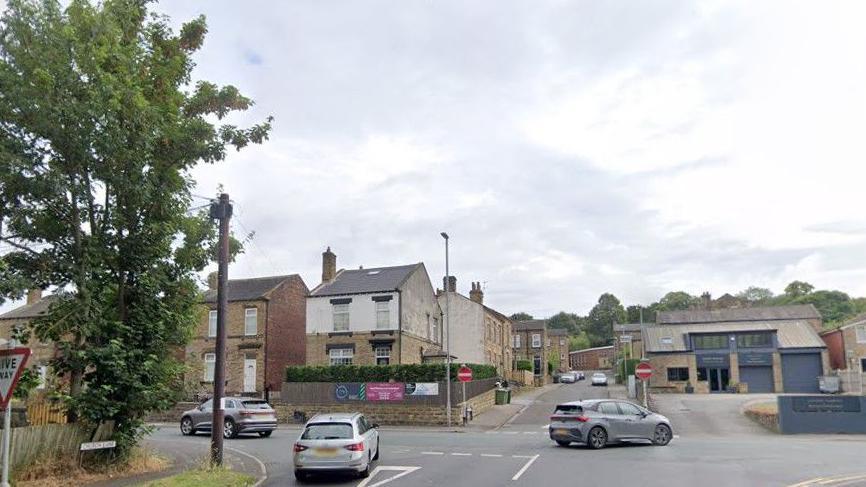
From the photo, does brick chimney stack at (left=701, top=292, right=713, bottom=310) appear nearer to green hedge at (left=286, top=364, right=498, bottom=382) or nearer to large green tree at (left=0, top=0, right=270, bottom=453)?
green hedge at (left=286, top=364, right=498, bottom=382)

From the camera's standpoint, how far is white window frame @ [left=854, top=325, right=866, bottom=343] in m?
56.2

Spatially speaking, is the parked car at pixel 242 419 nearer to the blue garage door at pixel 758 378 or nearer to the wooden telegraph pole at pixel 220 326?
the wooden telegraph pole at pixel 220 326

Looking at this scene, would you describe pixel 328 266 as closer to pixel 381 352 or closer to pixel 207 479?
pixel 381 352

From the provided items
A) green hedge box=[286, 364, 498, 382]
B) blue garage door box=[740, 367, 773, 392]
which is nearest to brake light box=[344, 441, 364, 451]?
green hedge box=[286, 364, 498, 382]

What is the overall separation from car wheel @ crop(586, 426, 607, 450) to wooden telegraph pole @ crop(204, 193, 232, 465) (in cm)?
1066

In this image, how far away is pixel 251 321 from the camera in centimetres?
4388

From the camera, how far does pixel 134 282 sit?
Answer: 1647 centimetres

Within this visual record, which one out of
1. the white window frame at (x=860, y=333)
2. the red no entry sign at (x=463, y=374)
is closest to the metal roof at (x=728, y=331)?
the white window frame at (x=860, y=333)

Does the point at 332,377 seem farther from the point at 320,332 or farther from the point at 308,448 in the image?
the point at 308,448

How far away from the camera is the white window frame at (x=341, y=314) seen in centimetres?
4294

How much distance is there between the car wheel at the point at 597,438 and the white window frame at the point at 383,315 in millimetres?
22626

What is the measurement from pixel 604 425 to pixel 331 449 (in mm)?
9433

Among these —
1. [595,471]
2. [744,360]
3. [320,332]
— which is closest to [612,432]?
[595,471]

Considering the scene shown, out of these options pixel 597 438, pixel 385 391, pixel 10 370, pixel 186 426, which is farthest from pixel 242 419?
pixel 10 370
